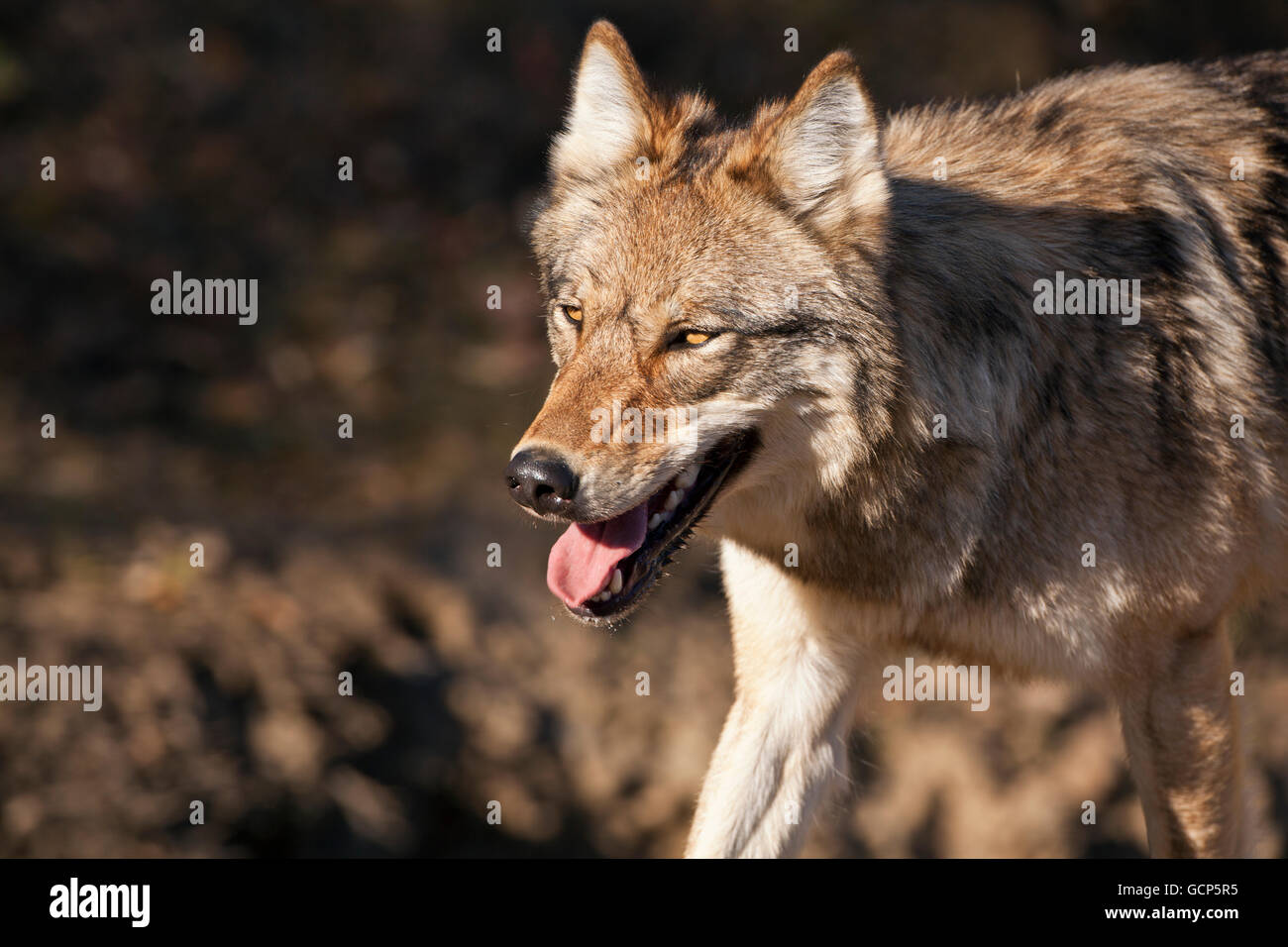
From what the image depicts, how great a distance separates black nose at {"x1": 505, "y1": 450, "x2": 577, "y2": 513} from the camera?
3.19 metres

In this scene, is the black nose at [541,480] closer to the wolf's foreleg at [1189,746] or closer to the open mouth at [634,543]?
the open mouth at [634,543]

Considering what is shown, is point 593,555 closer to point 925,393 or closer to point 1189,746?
point 925,393

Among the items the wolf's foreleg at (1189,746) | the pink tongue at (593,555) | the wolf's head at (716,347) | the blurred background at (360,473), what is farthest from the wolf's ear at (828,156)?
the wolf's foreleg at (1189,746)

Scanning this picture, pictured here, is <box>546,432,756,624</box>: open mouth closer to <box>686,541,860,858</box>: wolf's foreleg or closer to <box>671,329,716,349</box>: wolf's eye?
<box>671,329,716,349</box>: wolf's eye

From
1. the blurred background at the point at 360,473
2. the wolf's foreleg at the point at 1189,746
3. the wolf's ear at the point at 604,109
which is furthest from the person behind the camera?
the blurred background at the point at 360,473

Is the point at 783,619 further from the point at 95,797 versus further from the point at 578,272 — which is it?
the point at 95,797

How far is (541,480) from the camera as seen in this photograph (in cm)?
319

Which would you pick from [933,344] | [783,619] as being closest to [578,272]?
[933,344]

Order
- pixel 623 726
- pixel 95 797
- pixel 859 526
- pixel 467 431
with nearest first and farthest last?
pixel 859 526 → pixel 95 797 → pixel 623 726 → pixel 467 431

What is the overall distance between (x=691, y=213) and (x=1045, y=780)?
5282 mm

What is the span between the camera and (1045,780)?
7.69 meters

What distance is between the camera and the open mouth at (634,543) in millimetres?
3420

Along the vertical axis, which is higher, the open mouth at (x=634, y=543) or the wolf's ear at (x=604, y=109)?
the wolf's ear at (x=604, y=109)

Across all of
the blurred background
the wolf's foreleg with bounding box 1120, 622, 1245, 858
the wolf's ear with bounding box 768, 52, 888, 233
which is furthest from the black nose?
the wolf's foreleg with bounding box 1120, 622, 1245, 858
